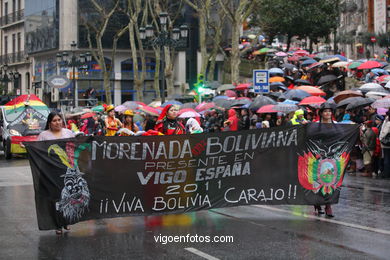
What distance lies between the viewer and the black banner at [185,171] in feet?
30.9

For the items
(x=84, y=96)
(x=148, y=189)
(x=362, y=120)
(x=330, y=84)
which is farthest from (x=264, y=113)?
(x=84, y=96)

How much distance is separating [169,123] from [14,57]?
211ft

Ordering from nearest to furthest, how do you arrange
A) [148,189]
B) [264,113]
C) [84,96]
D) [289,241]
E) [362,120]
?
[289,241]
[148,189]
[362,120]
[264,113]
[84,96]

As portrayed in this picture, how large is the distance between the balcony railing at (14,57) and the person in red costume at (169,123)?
6106cm

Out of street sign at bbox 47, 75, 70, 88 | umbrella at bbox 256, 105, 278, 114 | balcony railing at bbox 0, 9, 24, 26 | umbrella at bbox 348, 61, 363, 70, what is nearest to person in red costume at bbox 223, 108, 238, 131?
umbrella at bbox 256, 105, 278, 114

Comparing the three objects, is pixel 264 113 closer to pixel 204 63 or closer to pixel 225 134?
pixel 225 134

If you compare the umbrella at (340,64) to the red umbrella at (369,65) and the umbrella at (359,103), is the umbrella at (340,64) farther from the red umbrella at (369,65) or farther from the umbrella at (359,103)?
the umbrella at (359,103)

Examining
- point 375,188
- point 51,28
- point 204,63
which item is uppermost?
point 51,28

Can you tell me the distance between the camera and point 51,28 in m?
64.5

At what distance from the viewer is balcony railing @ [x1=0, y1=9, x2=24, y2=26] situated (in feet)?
235

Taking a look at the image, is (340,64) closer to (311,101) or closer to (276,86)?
(276,86)

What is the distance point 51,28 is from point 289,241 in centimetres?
5825

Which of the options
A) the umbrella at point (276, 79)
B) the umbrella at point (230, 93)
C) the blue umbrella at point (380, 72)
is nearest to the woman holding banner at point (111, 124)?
the blue umbrella at point (380, 72)

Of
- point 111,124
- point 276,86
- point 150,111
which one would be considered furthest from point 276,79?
point 111,124
